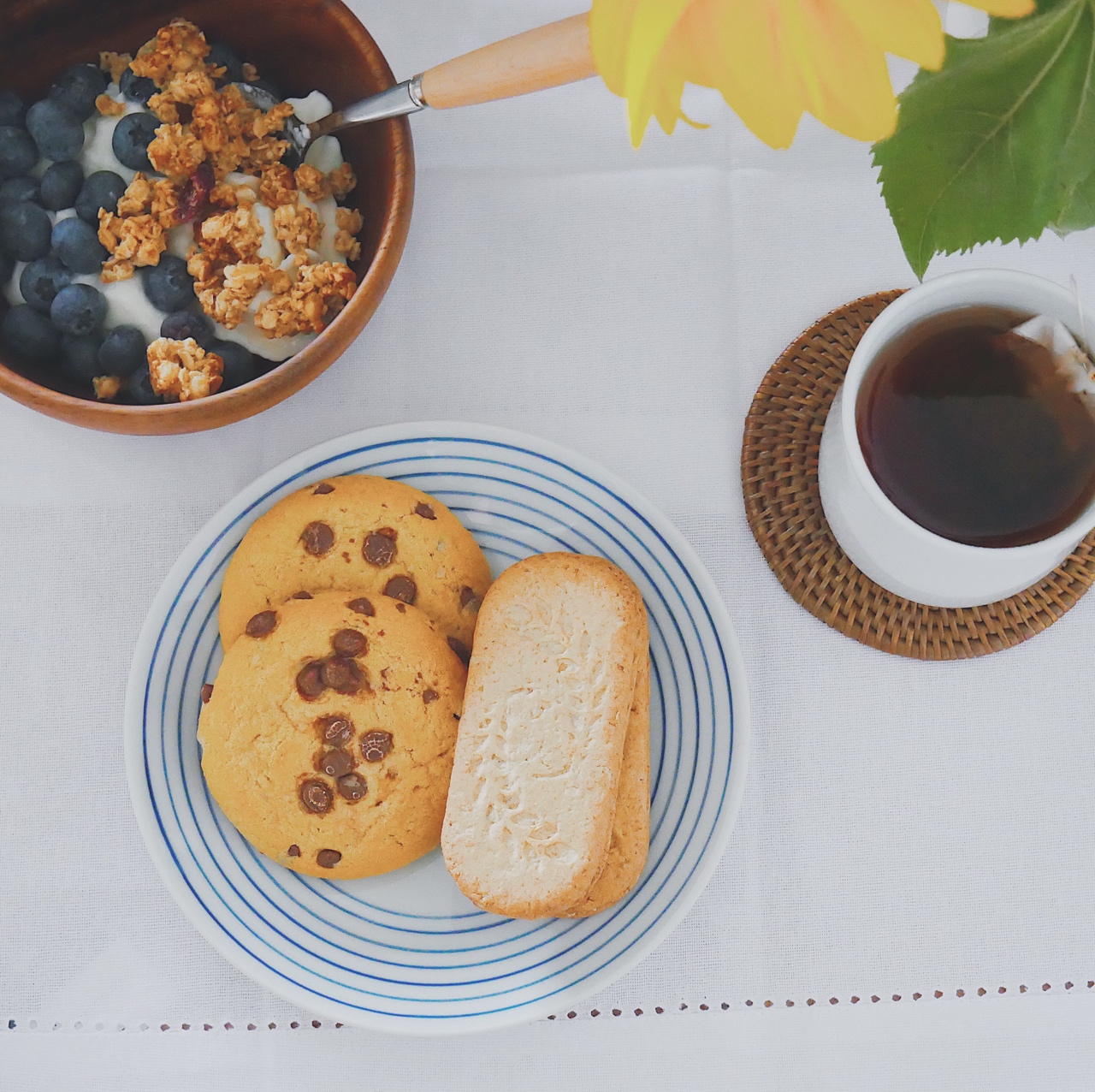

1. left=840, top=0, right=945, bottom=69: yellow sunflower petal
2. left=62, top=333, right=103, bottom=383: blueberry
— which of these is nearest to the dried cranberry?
left=62, top=333, right=103, bottom=383: blueberry

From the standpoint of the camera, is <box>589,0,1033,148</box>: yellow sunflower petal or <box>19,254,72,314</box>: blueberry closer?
<box>589,0,1033,148</box>: yellow sunflower petal

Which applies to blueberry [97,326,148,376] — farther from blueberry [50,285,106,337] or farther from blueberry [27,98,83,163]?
blueberry [27,98,83,163]

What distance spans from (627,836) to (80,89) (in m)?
0.66

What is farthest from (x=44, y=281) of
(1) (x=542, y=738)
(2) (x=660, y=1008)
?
(2) (x=660, y=1008)

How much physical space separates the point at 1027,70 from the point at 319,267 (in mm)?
494

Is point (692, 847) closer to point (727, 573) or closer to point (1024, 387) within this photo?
point (727, 573)

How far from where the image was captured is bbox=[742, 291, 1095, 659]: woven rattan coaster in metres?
0.88

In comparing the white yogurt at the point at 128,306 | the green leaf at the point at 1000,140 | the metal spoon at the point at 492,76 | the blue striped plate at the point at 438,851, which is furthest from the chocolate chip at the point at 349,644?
the green leaf at the point at 1000,140

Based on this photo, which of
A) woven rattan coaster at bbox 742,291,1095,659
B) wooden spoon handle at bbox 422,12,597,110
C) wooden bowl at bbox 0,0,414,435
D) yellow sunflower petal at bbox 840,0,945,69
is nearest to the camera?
yellow sunflower petal at bbox 840,0,945,69

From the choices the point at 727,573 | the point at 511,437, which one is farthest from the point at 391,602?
the point at 727,573

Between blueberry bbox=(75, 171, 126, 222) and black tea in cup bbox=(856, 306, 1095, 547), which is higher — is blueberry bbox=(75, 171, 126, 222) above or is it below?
above

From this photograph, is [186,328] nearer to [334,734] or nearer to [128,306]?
[128,306]

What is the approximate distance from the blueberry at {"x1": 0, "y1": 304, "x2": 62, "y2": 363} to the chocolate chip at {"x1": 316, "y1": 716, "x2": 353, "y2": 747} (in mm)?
330

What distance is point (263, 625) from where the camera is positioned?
80 centimetres
